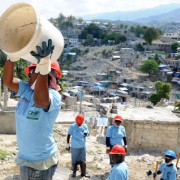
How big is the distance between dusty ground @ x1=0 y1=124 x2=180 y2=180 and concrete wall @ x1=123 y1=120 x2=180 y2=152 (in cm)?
26

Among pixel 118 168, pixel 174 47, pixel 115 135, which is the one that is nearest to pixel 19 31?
pixel 118 168

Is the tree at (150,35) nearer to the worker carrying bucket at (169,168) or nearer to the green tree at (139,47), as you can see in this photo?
the green tree at (139,47)

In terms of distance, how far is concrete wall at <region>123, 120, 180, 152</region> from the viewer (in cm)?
809

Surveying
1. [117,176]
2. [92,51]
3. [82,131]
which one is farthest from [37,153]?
[92,51]

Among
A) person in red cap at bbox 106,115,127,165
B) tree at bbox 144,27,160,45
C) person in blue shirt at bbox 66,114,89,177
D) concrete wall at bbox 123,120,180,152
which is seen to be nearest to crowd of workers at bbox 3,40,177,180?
person in blue shirt at bbox 66,114,89,177

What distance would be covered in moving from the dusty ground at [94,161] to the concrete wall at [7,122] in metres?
0.26

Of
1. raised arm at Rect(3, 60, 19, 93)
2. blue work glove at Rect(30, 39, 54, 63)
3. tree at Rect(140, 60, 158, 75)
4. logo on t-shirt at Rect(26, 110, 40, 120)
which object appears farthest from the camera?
tree at Rect(140, 60, 158, 75)

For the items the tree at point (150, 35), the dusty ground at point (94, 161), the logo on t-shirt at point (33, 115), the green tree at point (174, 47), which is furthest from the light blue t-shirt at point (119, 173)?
the tree at point (150, 35)

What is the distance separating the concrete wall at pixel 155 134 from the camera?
8.09 metres

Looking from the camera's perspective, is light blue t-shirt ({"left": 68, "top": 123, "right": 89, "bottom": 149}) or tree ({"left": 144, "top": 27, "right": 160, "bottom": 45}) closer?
light blue t-shirt ({"left": 68, "top": 123, "right": 89, "bottom": 149})

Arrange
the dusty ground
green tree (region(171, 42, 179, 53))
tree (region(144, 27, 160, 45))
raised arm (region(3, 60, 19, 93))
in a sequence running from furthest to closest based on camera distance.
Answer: tree (region(144, 27, 160, 45))
green tree (region(171, 42, 179, 53))
the dusty ground
raised arm (region(3, 60, 19, 93))

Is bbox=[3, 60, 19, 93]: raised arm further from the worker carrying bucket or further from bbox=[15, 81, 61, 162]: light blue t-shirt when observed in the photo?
the worker carrying bucket

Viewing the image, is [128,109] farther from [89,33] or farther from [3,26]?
[89,33]

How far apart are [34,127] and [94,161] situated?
15.7 feet
